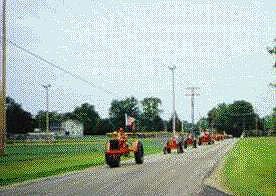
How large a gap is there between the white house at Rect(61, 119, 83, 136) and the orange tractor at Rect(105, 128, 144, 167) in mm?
153255

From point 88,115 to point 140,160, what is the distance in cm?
17663

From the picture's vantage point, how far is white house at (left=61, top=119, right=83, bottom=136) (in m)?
180

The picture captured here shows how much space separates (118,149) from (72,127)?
16429 centimetres

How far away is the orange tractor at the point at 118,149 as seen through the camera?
72.9 feet

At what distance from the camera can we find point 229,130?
185m

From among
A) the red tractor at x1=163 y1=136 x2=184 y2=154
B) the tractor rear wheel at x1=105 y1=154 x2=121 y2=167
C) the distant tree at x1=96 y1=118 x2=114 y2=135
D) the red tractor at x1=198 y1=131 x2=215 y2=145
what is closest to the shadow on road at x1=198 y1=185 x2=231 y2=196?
the tractor rear wheel at x1=105 y1=154 x2=121 y2=167

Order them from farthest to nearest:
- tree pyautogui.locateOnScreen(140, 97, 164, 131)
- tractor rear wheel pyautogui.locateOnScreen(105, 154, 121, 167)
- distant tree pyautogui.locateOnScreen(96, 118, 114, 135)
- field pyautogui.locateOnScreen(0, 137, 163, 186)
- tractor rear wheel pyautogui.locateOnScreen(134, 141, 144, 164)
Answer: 1. tree pyautogui.locateOnScreen(140, 97, 164, 131)
2. distant tree pyautogui.locateOnScreen(96, 118, 114, 135)
3. tractor rear wheel pyautogui.locateOnScreen(134, 141, 144, 164)
4. tractor rear wheel pyautogui.locateOnScreen(105, 154, 121, 167)
5. field pyautogui.locateOnScreen(0, 137, 163, 186)

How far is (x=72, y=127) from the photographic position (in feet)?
608

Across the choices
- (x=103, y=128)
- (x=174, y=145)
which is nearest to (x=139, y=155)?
(x=174, y=145)

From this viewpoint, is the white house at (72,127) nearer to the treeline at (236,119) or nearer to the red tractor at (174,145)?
the treeline at (236,119)

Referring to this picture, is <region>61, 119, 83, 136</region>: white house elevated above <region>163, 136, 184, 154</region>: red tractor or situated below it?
above

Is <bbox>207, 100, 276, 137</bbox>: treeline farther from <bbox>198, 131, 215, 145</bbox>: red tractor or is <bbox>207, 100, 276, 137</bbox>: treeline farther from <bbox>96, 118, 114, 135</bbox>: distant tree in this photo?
<bbox>198, 131, 215, 145</bbox>: red tractor

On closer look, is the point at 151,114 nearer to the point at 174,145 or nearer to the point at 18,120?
the point at 18,120

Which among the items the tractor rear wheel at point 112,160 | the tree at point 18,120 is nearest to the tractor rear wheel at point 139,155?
the tractor rear wheel at point 112,160
